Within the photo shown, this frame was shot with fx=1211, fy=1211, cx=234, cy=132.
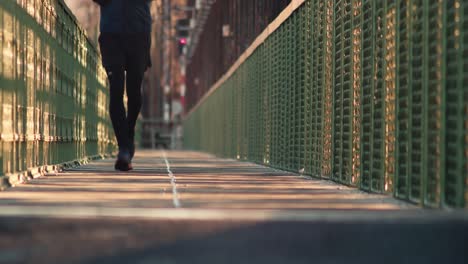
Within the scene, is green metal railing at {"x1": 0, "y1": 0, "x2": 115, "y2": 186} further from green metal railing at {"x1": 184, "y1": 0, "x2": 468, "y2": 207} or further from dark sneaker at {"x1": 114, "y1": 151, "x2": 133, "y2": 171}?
green metal railing at {"x1": 184, "y1": 0, "x2": 468, "y2": 207}

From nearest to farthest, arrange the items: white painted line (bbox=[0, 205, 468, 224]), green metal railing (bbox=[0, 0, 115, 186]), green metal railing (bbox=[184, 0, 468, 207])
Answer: white painted line (bbox=[0, 205, 468, 224])
green metal railing (bbox=[184, 0, 468, 207])
green metal railing (bbox=[0, 0, 115, 186])

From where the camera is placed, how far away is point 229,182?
7.72m

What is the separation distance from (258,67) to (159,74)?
2186 inches

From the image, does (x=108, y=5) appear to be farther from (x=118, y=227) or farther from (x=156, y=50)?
(x=156, y=50)

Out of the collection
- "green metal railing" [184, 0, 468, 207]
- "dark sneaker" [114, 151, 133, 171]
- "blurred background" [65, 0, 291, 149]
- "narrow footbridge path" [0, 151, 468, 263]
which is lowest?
"narrow footbridge path" [0, 151, 468, 263]

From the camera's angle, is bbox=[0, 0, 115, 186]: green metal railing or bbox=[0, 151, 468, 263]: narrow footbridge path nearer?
bbox=[0, 151, 468, 263]: narrow footbridge path

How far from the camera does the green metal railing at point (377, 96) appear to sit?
202 inches

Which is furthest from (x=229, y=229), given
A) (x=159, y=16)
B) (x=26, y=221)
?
(x=159, y=16)

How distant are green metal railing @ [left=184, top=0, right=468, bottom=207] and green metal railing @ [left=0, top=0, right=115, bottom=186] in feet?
6.52

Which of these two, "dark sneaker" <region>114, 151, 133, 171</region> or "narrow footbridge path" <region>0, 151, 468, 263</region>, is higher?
"dark sneaker" <region>114, 151, 133, 171</region>

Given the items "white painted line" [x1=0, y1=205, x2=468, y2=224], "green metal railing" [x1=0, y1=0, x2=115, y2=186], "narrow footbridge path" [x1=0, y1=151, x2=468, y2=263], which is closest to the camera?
"narrow footbridge path" [x1=0, y1=151, x2=468, y2=263]

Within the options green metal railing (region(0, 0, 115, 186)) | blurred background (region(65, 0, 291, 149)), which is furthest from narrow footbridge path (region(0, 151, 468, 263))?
blurred background (region(65, 0, 291, 149))

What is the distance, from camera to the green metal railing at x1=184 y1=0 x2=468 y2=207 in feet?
16.9

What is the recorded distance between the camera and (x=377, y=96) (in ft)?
21.8
